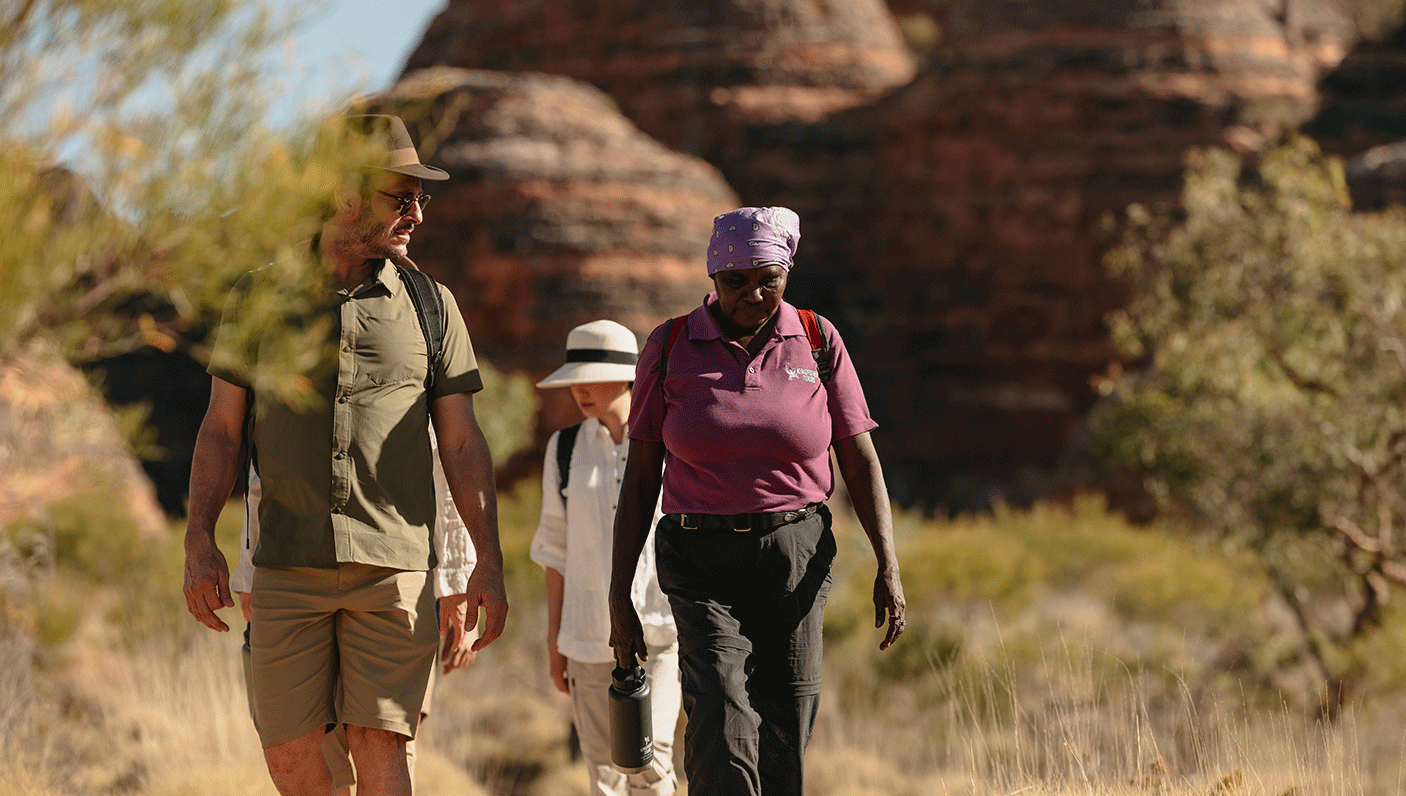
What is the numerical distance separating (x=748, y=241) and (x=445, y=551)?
141cm

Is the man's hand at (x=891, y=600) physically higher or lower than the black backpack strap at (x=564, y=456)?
higher

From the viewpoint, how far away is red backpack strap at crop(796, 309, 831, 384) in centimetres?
331

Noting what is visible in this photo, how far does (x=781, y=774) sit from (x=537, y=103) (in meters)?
17.6

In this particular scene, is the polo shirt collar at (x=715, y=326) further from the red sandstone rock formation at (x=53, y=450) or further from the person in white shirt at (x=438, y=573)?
the red sandstone rock formation at (x=53, y=450)

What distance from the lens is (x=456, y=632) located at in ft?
11.5

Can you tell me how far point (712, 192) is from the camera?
2016 centimetres

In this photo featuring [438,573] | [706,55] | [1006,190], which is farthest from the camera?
[706,55]

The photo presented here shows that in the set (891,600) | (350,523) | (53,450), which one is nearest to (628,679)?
(891,600)

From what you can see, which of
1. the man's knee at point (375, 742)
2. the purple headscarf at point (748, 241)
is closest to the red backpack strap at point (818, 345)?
the purple headscarf at point (748, 241)

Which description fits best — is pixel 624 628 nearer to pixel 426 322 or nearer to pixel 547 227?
pixel 426 322

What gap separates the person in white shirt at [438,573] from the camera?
3.38 m

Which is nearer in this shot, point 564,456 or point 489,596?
point 489,596

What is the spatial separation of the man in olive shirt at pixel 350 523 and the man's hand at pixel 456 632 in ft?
0.49

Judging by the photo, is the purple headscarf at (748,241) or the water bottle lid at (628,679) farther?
the water bottle lid at (628,679)
